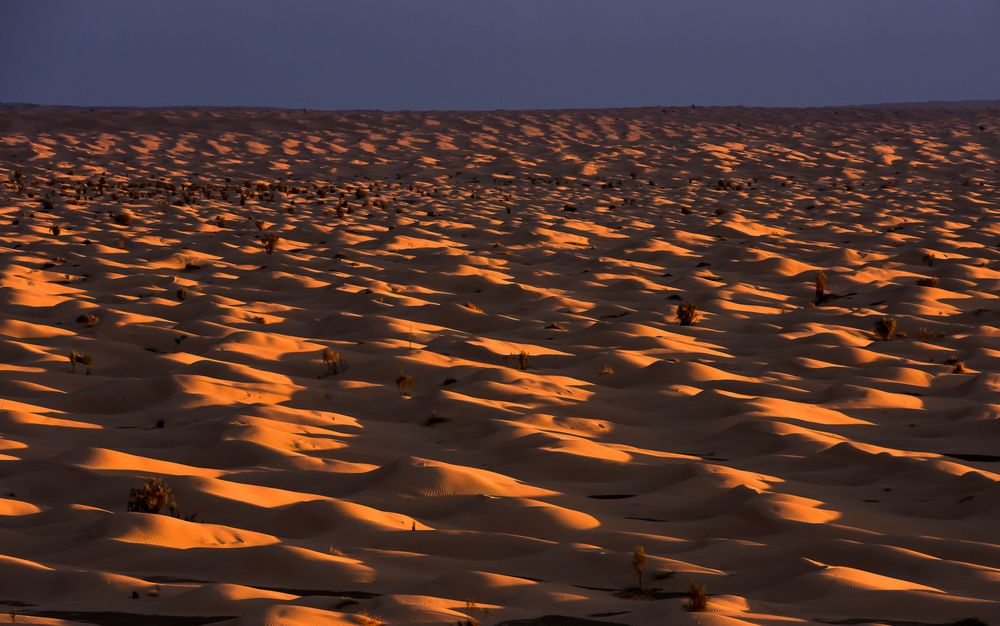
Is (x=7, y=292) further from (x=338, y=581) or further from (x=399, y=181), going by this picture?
(x=399, y=181)

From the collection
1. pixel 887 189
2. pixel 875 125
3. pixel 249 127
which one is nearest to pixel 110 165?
pixel 249 127

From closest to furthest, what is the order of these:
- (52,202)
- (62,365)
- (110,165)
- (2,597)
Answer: (2,597)
(62,365)
(52,202)
(110,165)

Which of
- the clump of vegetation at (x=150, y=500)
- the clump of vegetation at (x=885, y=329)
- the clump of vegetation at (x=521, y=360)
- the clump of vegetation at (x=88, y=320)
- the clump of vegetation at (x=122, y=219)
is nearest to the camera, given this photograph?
the clump of vegetation at (x=150, y=500)

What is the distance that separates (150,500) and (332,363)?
3.04 m

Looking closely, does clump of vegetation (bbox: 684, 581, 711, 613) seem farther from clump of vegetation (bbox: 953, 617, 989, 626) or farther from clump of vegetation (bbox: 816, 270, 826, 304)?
clump of vegetation (bbox: 816, 270, 826, 304)

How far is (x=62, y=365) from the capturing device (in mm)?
7945

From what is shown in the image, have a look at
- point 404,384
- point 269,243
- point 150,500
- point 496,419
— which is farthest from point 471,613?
point 269,243

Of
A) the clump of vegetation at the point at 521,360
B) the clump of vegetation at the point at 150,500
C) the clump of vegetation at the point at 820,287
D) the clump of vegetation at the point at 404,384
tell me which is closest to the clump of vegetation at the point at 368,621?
the clump of vegetation at the point at 150,500

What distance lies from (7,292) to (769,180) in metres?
17.5

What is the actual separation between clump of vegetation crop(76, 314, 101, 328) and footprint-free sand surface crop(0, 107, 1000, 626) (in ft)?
0.05

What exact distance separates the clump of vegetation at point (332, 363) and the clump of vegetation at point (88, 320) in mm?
2192

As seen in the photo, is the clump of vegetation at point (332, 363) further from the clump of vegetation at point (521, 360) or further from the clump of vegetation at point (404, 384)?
the clump of vegetation at point (521, 360)

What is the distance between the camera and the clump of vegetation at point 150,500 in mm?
5035

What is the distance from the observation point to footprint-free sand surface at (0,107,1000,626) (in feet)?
14.1
